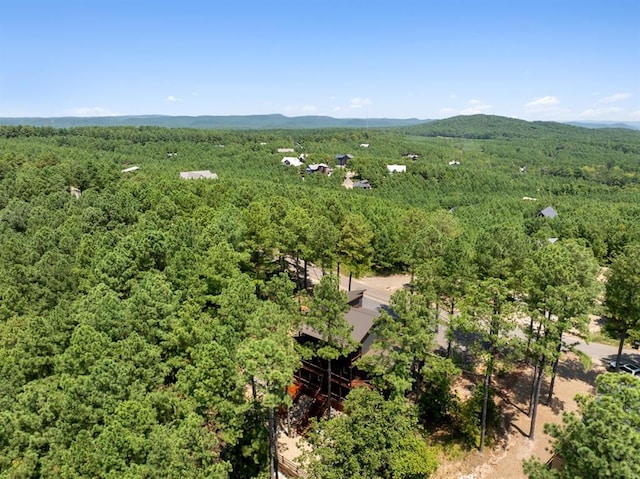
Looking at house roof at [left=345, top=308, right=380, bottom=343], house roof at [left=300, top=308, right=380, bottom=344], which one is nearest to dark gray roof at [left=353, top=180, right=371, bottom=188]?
house roof at [left=345, top=308, right=380, bottom=343]

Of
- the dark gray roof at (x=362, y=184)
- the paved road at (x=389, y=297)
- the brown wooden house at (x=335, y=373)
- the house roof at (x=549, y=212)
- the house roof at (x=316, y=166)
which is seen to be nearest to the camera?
the brown wooden house at (x=335, y=373)

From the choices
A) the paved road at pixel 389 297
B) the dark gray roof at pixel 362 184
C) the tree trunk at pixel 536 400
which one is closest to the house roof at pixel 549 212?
the paved road at pixel 389 297

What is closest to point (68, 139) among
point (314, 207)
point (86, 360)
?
point (314, 207)

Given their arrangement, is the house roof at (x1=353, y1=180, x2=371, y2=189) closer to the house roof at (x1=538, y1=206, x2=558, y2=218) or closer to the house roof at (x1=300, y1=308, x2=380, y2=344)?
the house roof at (x1=538, y1=206, x2=558, y2=218)

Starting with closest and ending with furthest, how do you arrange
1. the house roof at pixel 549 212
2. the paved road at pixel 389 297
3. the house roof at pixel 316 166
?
the paved road at pixel 389 297 → the house roof at pixel 549 212 → the house roof at pixel 316 166

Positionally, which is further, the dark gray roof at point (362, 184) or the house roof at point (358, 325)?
the dark gray roof at point (362, 184)

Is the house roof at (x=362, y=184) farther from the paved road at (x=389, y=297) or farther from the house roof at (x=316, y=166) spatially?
the paved road at (x=389, y=297)

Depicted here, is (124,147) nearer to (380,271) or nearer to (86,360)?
(380,271)

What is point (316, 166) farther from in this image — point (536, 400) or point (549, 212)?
point (536, 400)

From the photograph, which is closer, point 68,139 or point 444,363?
point 444,363

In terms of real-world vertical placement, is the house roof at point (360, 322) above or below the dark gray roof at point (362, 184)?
below

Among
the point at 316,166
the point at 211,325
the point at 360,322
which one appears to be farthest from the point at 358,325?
the point at 316,166
